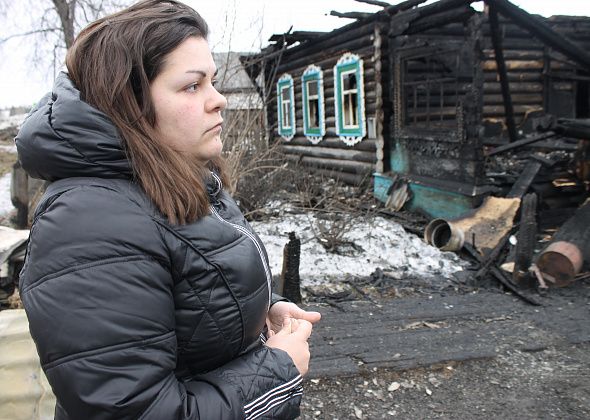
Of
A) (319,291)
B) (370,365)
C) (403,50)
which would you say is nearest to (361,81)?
(403,50)

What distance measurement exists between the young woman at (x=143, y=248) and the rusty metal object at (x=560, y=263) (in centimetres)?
511

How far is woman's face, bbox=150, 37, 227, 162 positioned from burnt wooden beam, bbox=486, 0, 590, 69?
7.12 m

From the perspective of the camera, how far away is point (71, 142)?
1.08 meters

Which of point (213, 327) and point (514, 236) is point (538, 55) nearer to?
point (514, 236)

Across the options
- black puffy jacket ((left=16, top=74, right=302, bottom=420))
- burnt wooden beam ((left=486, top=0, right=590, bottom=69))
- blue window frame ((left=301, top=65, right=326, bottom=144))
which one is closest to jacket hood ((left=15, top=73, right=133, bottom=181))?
black puffy jacket ((left=16, top=74, right=302, bottom=420))

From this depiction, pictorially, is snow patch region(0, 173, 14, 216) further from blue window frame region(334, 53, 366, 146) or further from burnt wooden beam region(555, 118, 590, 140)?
burnt wooden beam region(555, 118, 590, 140)

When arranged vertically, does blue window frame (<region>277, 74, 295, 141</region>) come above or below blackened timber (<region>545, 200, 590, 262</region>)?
above

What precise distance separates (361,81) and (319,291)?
21.2ft

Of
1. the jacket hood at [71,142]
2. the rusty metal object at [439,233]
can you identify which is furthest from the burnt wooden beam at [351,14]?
the jacket hood at [71,142]

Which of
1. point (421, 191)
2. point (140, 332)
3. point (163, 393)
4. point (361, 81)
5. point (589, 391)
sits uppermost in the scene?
point (361, 81)

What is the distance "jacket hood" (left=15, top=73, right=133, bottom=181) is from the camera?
3.56 ft

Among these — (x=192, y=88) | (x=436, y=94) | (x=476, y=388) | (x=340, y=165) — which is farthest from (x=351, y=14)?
(x=192, y=88)

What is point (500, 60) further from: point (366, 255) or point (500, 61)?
point (366, 255)

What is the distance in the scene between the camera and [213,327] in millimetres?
1176
